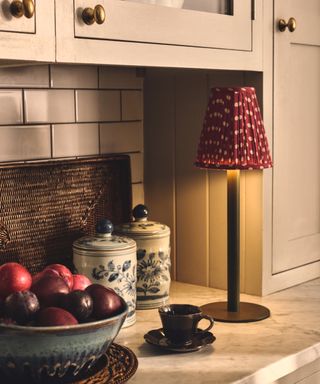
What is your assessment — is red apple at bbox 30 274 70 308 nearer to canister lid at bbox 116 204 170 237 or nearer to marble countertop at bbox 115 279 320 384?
marble countertop at bbox 115 279 320 384

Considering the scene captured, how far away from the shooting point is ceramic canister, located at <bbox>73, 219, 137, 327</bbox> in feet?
5.38

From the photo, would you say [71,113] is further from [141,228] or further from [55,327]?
[55,327]

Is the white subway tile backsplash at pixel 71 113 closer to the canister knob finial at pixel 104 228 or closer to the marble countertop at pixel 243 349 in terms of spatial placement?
the canister knob finial at pixel 104 228

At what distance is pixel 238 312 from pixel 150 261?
0.24 m

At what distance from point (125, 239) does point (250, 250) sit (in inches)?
15.5

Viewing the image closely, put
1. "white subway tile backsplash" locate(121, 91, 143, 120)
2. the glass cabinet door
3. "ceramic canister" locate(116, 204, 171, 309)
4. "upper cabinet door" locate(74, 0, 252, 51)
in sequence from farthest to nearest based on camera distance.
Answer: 1. "white subway tile backsplash" locate(121, 91, 143, 120)
2. "ceramic canister" locate(116, 204, 171, 309)
3. the glass cabinet door
4. "upper cabinet door" locate(74, 0, 252, 51)

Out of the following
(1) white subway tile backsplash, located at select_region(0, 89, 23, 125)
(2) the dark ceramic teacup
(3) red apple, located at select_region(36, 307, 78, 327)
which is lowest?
(2) the dark ceramic teacup

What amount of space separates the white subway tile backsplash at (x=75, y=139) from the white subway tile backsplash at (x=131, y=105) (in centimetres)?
11

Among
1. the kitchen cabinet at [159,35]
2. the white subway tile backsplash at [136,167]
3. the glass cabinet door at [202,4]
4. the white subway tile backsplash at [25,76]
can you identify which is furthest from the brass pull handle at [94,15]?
the white subway tile backsplash at [136,167]

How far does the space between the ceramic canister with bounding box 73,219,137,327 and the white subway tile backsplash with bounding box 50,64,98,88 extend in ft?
1.26

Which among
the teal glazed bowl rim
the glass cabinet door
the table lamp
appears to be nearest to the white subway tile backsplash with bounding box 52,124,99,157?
the table lamp

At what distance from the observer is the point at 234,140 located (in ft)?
5.50

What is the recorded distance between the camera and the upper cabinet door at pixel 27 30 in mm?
1253

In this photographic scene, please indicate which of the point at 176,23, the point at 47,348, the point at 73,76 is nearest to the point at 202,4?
the point at 176,23
